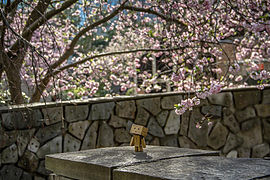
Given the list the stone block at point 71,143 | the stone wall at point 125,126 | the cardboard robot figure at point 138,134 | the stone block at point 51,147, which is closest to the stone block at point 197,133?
the stone wall at point 125,126

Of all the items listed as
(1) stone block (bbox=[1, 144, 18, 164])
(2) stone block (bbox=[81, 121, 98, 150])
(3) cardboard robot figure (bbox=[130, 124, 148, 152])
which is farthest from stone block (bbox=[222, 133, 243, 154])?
(3) cardboard robot figure (bbox=[130, 124, 148, 152])

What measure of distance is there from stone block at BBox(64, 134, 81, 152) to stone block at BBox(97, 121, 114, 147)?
11.3 inches

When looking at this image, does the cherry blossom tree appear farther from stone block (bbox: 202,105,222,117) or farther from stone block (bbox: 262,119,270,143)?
stone block (bbox: 262,119,270,143)

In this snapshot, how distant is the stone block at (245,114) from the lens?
5699 millimetres

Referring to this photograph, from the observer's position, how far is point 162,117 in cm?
550

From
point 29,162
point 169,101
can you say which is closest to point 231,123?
point 169,101

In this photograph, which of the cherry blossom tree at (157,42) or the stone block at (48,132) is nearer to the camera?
the cherry blossom tree at (157,42)

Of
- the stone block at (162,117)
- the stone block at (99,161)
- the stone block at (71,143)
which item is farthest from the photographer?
the stone block at (162,117)

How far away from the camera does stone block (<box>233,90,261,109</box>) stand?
5691 mm

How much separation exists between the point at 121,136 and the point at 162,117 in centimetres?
65

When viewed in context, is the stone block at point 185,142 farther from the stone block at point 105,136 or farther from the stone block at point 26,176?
the stone block at point 26,176

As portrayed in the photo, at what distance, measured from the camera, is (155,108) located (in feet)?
18.0

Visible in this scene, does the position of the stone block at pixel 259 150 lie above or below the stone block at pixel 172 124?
below

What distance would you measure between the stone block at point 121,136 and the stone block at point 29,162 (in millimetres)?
1107
